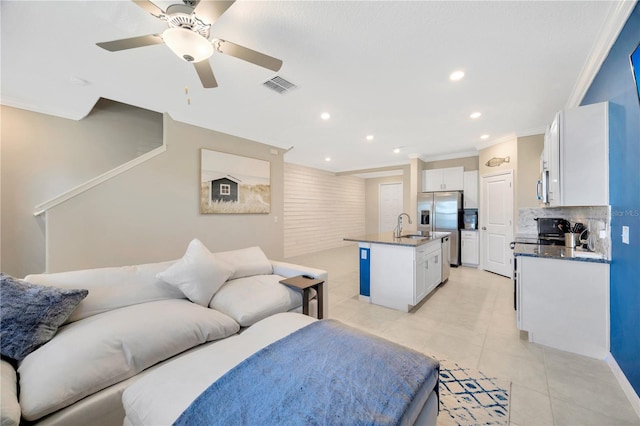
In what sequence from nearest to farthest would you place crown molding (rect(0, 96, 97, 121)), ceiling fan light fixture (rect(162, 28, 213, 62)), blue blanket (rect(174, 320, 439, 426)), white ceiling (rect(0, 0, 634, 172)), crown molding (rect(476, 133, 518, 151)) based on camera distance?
1. blue blanket (rect(174, 320, 439, 426))
2. ceiling fan light fixture (rect(162, 28, 213, 62))
3. white ceiling (rect(0, 0, 634, 172))
4. crown molding (rect(0, 96, 97, 121))
5. crown molding (rect(476, 133, 518, 151))

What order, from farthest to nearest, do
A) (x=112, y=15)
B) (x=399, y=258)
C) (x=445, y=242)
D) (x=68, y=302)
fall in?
(x=445, y=242) → (x=399, y=258) → (x=112, y=15) → (x=68, y=302)

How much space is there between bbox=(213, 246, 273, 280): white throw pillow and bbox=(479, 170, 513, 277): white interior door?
4.49 meters

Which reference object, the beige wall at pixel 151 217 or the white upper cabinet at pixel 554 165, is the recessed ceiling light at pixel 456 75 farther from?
the beige wall at pixel 151 217

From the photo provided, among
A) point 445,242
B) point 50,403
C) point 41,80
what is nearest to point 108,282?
point 50,403

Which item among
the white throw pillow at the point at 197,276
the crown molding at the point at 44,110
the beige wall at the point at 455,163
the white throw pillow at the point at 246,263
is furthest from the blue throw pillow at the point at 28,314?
the beige wall at the point at 455,163

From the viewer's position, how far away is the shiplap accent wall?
6766 mm

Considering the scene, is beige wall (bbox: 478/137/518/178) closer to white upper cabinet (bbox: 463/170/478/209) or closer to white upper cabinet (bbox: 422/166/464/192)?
white upper cabinet (bbox: 463/170/478/209)

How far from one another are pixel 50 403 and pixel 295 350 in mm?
1094

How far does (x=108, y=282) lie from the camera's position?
73.3 inches

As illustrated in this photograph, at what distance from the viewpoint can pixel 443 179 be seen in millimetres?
6090

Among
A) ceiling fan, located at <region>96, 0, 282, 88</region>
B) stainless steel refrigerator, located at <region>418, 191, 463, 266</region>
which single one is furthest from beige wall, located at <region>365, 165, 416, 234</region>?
ceiling fan, located at <region>96, 0, 282, 88</region>

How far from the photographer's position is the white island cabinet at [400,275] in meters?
3.13

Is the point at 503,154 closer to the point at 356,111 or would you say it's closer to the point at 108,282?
the point at 356,111

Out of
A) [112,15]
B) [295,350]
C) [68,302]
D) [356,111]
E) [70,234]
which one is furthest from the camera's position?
[356,111]
